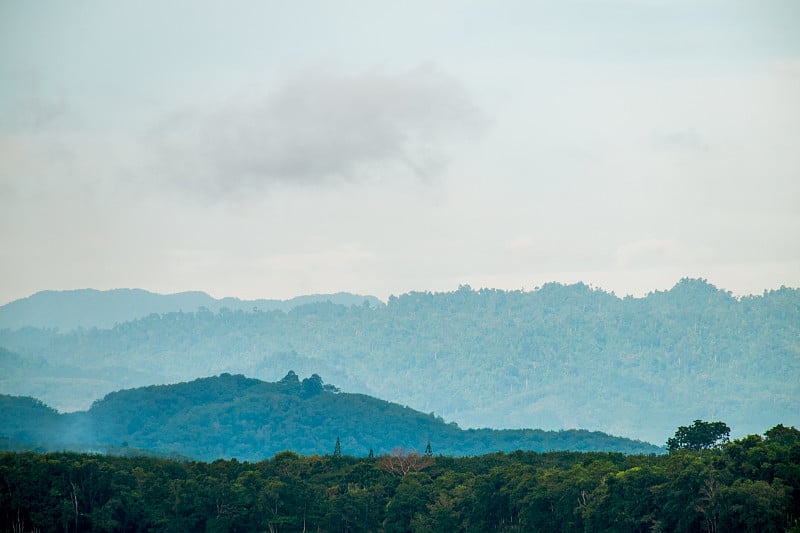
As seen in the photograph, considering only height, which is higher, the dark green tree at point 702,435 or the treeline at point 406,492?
the dark green tree at point 702,435

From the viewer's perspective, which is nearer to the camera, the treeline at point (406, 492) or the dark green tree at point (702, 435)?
the treeline at point (406, 492)

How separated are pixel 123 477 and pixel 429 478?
34739mm

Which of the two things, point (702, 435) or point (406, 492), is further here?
point (702, 435)

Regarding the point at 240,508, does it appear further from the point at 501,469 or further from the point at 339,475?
the point at 501,469

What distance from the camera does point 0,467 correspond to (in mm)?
132125

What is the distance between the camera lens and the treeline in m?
111

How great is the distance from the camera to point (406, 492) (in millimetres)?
137750

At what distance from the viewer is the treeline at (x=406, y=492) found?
111 metres

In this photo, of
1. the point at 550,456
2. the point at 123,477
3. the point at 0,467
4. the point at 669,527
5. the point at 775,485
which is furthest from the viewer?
the point at 550,456

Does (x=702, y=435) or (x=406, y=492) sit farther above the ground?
(x=702, y=435)

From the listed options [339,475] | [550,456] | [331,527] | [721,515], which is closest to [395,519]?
[331,527]

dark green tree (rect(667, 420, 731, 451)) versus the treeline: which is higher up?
dark green tree (rect(667, 420, 731, 451))

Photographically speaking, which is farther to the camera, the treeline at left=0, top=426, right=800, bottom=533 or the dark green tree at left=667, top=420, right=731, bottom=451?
the dark green tree at left=667, top=420, right=731, bottom=451

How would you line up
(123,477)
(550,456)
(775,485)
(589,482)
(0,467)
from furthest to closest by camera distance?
1. (550,456)
2. (123,477)
3. (0,467)
4. (589,482)
5. (775,485)
